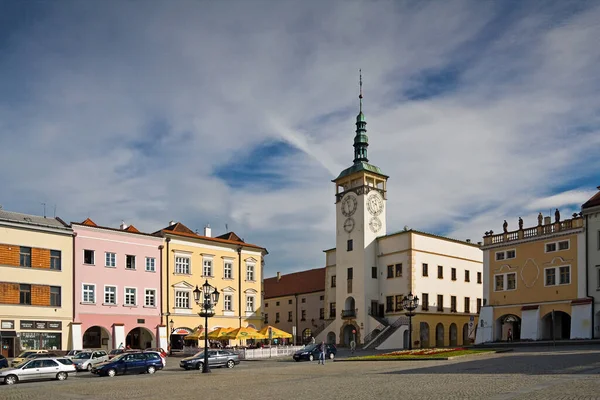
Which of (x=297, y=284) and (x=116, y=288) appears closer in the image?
(x=116, y=288)

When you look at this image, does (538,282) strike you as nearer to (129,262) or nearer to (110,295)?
(129,262)

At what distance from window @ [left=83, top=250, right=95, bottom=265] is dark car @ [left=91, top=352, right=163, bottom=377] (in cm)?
1860

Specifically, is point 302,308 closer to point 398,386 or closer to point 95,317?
point 95,317

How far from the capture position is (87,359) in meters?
40.0

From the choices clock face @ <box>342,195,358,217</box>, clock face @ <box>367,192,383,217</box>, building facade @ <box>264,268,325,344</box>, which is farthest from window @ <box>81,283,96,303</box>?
building facade @ <box>264,268,325,344</box>

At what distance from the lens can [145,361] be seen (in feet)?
120

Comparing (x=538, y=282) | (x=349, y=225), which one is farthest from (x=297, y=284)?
(x=538, y=282)

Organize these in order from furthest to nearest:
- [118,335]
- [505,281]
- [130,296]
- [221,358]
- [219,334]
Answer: [505,281]
[130,296]
[118,335]
[219,334]
[221,358]

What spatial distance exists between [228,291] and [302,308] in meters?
21.8

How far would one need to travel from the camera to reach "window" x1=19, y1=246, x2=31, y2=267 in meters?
49.2

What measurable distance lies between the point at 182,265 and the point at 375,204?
21763 millimetres

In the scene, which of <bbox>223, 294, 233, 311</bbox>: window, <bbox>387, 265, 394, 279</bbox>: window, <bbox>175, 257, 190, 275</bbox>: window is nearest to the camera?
<bbox>175, 257, 190, 275</bbox>: window

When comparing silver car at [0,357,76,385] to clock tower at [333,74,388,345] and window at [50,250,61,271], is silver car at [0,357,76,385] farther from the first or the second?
clock tower at [333,74,388,345]

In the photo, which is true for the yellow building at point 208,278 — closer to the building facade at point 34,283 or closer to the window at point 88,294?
the window at point 88,294
